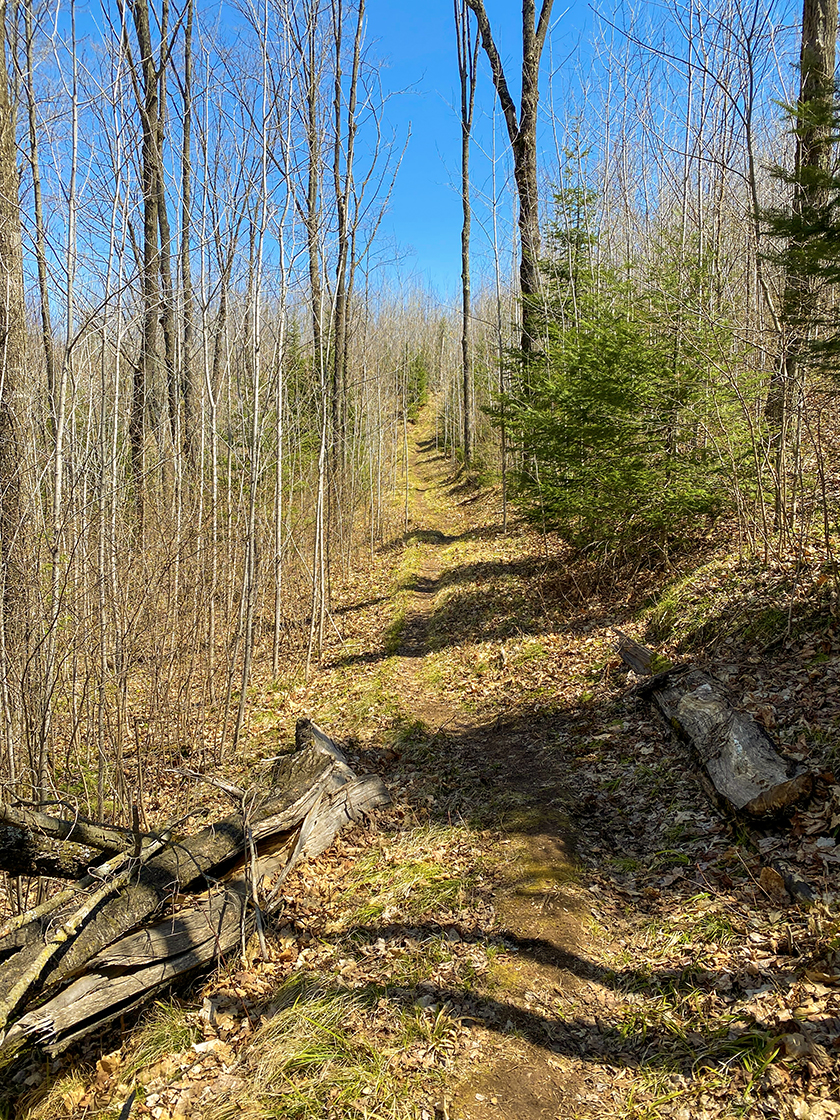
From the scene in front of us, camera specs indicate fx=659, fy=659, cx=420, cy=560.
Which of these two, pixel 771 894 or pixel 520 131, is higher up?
pixel 520 131

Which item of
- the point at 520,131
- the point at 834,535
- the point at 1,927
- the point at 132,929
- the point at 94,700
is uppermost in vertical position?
the point at 520,131

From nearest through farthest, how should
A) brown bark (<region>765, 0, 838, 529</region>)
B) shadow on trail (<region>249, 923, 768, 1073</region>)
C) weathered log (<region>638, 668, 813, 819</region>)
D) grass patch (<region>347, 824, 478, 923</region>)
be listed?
1. shadow on trail (<region>249, 923, 768, 1073</region>)
2. weathered log (<region>638, 668, 813, 819</region>)
3. grass patch (<region>347, 824, 478, 923</region>)
4. brown bark (<region>765, 0, 838, 529</region>)

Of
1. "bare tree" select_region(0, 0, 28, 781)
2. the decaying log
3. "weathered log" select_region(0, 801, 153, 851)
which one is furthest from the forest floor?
"bare tree" select_region(0, 0, 28, 781)

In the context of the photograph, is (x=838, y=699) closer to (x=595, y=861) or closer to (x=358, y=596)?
(x=595, y=861)

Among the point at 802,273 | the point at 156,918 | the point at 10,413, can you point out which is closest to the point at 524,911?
the point at 156,918

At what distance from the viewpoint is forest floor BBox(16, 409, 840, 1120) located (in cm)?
280

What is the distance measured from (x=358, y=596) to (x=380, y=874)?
297 inches

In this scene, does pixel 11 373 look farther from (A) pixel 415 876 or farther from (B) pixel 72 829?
(A) pixel 415 876

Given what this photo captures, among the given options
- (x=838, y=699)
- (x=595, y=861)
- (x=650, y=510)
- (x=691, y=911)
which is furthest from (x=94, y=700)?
(x=650, y=510)

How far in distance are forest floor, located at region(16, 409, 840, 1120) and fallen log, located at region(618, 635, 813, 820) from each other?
141 millimetres

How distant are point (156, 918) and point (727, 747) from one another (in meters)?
3.64

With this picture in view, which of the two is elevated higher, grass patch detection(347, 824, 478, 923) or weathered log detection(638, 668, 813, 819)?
weathered log detection(638, 668, 813, 819)

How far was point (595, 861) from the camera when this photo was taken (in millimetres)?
4086

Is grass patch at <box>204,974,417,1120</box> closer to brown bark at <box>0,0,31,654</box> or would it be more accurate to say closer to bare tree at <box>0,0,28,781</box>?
bare tree at <box>0,0,28,781</box>
